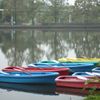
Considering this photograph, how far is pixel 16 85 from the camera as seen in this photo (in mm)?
12203

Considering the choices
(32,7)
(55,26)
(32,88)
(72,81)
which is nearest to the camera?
(72,81)

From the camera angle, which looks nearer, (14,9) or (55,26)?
(55,26)

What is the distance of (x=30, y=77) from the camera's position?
1205 cm

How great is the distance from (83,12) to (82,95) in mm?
67302

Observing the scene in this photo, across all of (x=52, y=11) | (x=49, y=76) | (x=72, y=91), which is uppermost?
(x=52, y=11)

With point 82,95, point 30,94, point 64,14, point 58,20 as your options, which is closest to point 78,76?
point 82,95

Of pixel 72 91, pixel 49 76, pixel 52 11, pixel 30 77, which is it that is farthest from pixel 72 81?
pixel 52 11

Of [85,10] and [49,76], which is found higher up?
[85,10]

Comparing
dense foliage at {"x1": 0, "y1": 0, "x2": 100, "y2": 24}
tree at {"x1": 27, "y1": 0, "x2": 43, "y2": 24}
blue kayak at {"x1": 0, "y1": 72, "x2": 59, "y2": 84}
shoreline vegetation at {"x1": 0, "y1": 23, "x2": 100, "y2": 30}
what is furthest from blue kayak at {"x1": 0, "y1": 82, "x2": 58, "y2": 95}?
tree at {"x1": 27, "y1": 0, "x2": 43, "y2": 24}

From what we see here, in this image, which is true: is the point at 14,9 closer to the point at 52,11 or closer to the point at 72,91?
the point at 52,11

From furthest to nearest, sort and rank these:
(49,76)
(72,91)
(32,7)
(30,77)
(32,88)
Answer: (32,7)
(30,77)
(49,76)
(32,88)
(72,91)

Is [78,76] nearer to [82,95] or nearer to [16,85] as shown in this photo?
[82,95]

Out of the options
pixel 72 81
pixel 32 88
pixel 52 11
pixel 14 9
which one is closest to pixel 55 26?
pixel 52 11

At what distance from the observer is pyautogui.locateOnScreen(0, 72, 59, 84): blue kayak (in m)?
11.9
